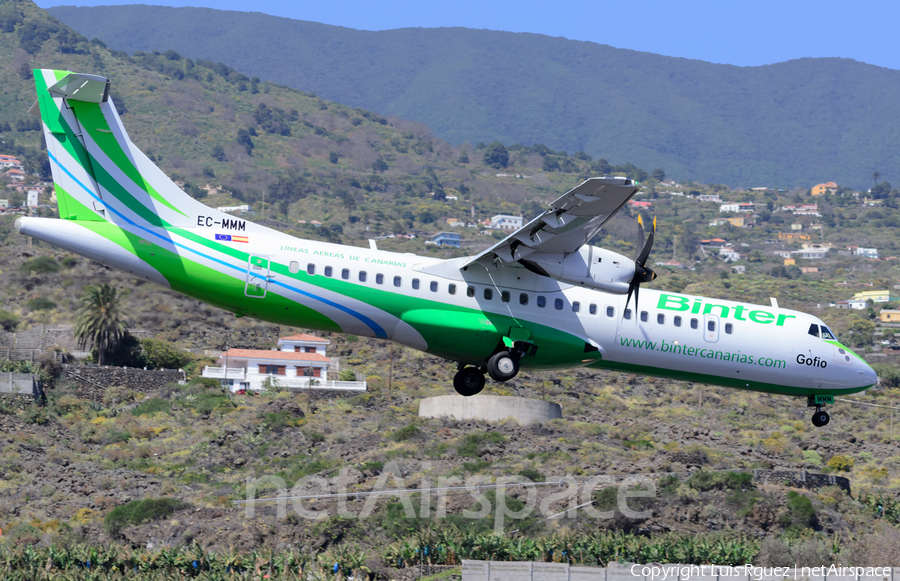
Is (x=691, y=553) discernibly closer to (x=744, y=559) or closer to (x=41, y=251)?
(x=744, y=559)

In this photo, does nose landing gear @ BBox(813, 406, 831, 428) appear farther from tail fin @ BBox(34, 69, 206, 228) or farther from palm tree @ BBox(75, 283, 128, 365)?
palm tree @ BBox(75, 283, 128, 365)

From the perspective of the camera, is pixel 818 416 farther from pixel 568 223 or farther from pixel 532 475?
pixel 532 475

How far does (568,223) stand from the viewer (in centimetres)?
2848

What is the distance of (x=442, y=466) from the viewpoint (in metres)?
64.6

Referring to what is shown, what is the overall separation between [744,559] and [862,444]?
40.2 meters

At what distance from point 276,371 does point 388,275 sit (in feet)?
207

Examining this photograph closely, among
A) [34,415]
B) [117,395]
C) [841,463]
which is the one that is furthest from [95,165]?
[841,463]

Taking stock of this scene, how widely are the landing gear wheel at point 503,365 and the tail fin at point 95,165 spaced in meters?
10.3

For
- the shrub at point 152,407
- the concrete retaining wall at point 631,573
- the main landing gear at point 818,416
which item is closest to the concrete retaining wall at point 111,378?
the shrub at point 152,407

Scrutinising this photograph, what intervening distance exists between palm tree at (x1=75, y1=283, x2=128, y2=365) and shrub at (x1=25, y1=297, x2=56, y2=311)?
12.3m

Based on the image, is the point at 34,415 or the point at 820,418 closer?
the point at 820,418

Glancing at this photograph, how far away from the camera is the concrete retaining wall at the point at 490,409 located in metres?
77.1

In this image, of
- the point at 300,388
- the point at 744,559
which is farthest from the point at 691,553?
the point at 300,388

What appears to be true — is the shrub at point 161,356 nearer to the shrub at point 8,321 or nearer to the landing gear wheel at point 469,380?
the shrub at point 8,321
